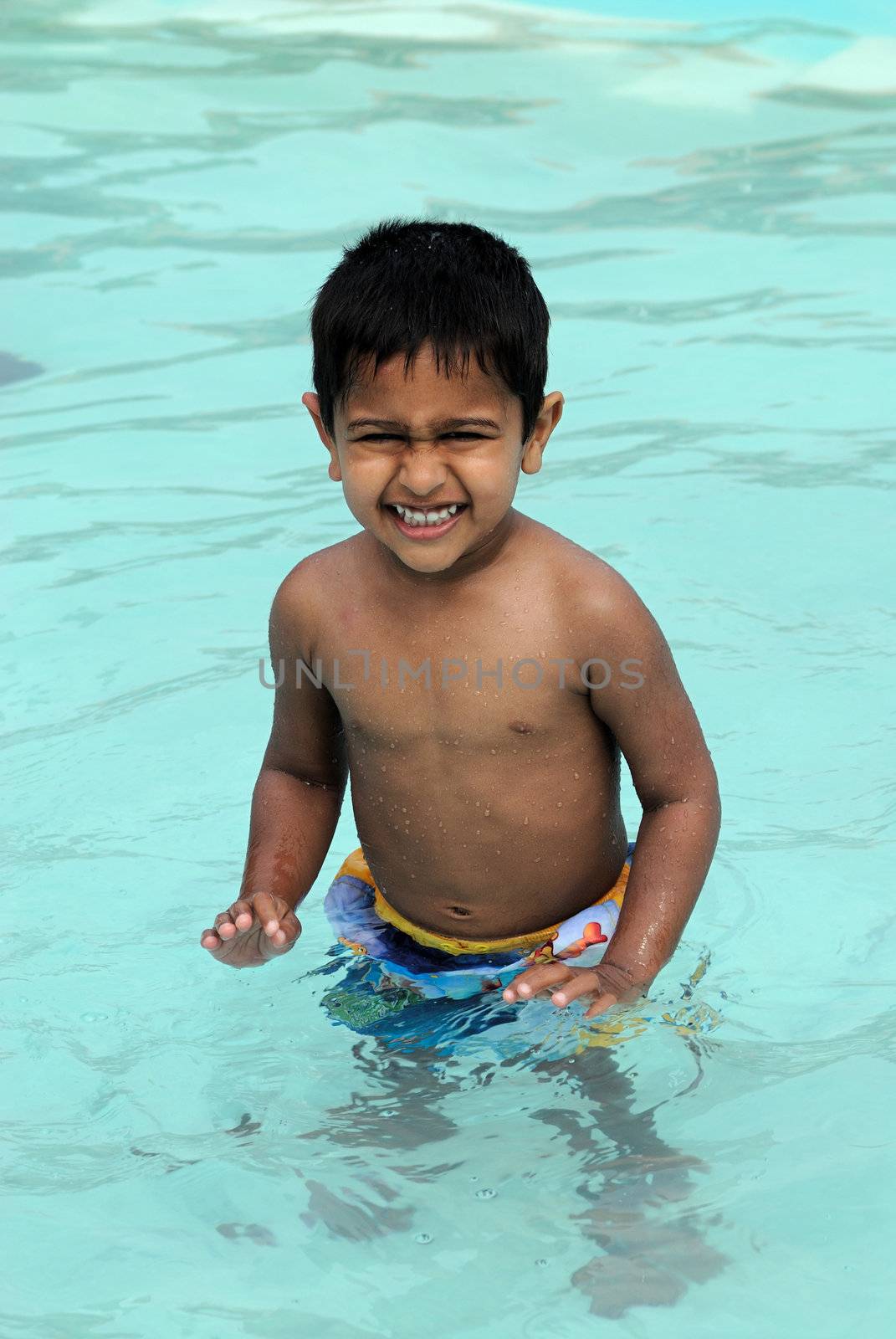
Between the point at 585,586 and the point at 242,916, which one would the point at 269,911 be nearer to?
the point at 242,916

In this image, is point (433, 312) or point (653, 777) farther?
point (653, 777)

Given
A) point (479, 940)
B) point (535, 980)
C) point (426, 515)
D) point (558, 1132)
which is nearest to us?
point (535, 980)

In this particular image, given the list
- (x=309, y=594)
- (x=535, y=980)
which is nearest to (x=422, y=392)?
(x=309, y=594)

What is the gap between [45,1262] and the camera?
8.00 feet

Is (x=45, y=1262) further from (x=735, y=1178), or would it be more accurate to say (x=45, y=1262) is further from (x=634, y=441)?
(x=634, y=441)

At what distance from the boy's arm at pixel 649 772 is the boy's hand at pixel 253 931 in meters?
0.46

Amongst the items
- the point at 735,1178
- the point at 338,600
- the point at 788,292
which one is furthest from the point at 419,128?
the point at 735,1178

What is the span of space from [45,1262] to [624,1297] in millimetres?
842

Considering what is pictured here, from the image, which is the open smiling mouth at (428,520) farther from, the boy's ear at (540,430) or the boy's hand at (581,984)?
the boy's hand at (581,984)

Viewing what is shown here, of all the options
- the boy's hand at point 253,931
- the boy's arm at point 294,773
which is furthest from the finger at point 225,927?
the boy's arm at point 294,773

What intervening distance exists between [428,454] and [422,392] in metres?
0.09

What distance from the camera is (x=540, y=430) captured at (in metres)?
2.48

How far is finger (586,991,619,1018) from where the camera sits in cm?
232

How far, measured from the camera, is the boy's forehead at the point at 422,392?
2.27 meters
